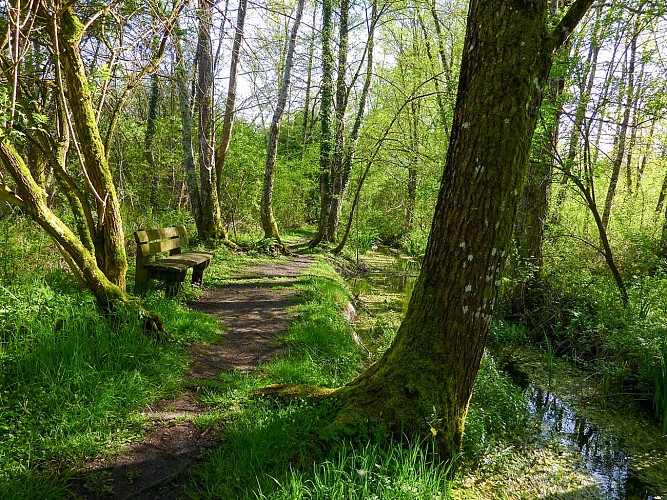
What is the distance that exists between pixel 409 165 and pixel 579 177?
4.95 m

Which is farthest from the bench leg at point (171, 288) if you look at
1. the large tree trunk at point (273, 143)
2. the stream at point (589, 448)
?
the large tree trunk at point (273, 143)

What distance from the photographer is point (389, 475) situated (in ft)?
8.25

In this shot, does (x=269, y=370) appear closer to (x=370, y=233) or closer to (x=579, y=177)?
(x=579, y=177)

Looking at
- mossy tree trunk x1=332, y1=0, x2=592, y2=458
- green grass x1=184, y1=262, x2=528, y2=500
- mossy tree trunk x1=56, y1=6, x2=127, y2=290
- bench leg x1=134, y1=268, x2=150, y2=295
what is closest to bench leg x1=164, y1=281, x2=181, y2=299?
bench leg x1=134, y1=268, x2=150, y2=295

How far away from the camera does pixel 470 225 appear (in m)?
2.70

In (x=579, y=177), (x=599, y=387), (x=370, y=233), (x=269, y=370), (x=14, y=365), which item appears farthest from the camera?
(x=370, y=233)

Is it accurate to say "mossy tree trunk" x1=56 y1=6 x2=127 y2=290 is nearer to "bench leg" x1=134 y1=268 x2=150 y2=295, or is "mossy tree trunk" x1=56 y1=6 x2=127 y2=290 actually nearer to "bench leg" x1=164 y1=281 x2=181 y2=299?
"bench leg" x1=134 y1=268 x2=150 y2=295

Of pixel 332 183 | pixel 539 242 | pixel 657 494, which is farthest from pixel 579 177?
pixel 332 183

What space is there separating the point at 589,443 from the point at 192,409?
414cm

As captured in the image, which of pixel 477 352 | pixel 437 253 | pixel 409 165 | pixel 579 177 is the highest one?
pixel 409 165

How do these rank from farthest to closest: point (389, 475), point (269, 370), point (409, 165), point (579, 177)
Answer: point (409, 165), point (579, 177), point (269, 370), point (389, 475)

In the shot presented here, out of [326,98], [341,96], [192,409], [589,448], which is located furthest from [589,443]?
[326,98]

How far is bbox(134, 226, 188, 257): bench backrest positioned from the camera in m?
5.44

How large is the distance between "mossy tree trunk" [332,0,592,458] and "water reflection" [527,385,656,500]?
1817 mm
